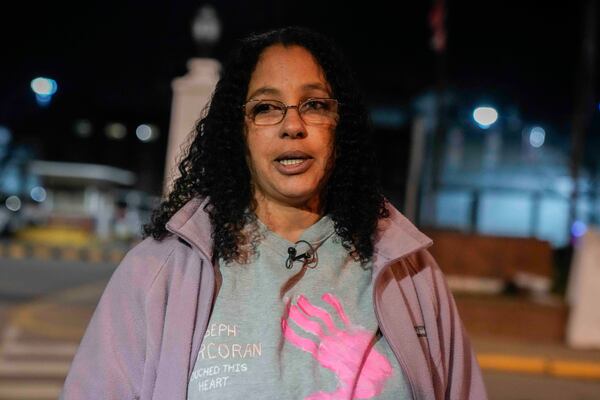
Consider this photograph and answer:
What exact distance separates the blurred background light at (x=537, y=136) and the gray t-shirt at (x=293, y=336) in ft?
89.8

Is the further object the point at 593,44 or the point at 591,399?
the point at 593,44

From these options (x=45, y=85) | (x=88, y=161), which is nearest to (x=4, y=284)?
(x=45, y=85)

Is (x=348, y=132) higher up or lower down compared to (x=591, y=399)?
higher up

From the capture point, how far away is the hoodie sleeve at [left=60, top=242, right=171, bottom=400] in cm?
173

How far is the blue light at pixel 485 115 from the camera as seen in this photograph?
79.4 feet

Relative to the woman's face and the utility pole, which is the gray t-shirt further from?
the utility pole

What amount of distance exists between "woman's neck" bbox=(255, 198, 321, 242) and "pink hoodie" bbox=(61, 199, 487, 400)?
0.54ft

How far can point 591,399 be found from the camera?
7508 millimetres

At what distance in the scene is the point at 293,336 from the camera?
5.93 ft

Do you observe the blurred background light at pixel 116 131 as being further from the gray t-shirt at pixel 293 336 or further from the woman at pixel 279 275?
the gray t-shirt at pixel 293 336

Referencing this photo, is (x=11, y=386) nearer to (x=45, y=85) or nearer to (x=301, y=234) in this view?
(x=301, y=234)

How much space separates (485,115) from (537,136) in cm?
421

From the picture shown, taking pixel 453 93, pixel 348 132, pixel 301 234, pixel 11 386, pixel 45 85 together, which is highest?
pixel 453 93

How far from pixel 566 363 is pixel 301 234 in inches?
295
